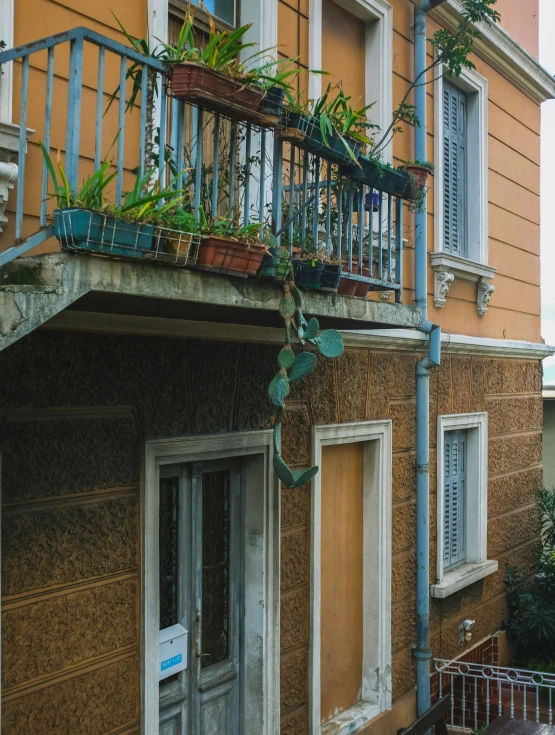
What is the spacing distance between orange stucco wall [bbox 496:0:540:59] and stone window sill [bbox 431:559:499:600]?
6.03 meters

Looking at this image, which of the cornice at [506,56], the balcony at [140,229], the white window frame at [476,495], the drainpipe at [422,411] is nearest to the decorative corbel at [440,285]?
the drainpipe at [422,411]

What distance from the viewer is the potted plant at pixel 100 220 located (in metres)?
2.96

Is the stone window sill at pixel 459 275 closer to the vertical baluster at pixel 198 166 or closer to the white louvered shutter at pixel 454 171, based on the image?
the white louvered shutter at pixel 454 171

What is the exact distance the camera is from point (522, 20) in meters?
9.41

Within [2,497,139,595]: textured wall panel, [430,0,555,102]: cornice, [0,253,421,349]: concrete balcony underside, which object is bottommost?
[2,497,139,595]: textured wall panel

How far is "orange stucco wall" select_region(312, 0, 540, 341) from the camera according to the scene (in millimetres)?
7070

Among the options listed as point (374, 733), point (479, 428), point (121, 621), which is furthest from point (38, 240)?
point (479, 428)

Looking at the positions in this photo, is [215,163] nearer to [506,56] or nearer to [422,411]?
[422,411]

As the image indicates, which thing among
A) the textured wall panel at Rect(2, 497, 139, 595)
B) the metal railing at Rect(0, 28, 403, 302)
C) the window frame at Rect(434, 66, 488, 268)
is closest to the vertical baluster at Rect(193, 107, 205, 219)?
the metal railing at Rect(0, 28, 403, 302)

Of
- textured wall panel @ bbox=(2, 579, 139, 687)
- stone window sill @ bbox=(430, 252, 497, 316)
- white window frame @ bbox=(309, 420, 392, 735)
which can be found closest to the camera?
textured wall panel @ bbox=(2, 579, 139, 687)

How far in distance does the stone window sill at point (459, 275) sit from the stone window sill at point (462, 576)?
2.63 meters

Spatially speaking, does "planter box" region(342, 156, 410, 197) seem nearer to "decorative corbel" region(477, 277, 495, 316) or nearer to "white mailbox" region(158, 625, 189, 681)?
"white mailbox" region(158, 625, 189, 681)

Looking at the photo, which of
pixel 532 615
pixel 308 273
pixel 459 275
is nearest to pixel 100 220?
pixel 308 273

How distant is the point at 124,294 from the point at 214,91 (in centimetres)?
108
